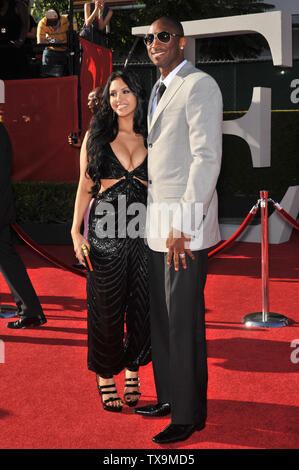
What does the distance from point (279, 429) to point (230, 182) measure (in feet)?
29.8

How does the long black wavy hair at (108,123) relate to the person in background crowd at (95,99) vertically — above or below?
below

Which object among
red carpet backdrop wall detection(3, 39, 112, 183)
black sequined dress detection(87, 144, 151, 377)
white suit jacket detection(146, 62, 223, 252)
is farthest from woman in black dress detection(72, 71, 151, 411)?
red carpet backdrop wall detection(3, 39, 112, 183)

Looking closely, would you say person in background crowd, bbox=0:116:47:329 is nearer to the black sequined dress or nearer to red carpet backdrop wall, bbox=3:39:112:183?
the black sequined dress

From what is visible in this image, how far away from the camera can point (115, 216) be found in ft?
12.4

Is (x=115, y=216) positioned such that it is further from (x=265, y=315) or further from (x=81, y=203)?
(x=265, y=315)

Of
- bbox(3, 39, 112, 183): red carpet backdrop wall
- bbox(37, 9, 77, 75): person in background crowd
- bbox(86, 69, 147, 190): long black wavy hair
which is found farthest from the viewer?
bbox(37, 9, 77, 75): person in background crowd

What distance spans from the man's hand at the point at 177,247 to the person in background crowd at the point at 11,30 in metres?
8.80

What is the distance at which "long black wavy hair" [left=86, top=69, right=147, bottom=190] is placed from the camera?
371 centimetres

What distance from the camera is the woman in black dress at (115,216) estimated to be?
12.3 ft

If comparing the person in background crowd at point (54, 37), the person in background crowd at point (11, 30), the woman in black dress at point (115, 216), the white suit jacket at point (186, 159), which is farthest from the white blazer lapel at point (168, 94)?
the person in background crowd at point (11, 30)

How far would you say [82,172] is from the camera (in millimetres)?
3771

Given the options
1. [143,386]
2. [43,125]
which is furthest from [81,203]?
[43,125]

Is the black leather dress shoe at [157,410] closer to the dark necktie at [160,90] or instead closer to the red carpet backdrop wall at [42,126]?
the dark necktie at [160,90]
